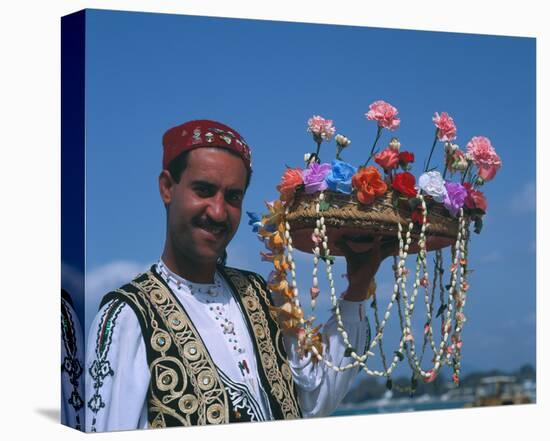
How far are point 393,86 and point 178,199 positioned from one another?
1682 mm

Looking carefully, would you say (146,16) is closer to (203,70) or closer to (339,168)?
(203,70)

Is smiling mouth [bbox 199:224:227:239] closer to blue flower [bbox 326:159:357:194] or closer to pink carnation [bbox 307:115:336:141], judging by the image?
blue flower [bbox 326:159:357:194]

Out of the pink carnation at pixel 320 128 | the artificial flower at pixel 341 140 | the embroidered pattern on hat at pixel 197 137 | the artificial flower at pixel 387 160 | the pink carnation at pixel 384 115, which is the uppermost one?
the pink carnation at pixel 384 115

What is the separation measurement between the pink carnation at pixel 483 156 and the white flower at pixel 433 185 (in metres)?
0.44

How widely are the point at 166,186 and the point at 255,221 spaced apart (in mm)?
607

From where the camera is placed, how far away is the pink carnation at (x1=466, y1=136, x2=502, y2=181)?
945 cm

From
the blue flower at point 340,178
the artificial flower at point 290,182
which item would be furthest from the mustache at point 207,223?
the blue flower at point 340,178

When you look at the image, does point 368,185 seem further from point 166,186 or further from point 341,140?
point 166,186

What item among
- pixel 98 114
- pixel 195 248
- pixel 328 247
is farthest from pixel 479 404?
pixel 98 114

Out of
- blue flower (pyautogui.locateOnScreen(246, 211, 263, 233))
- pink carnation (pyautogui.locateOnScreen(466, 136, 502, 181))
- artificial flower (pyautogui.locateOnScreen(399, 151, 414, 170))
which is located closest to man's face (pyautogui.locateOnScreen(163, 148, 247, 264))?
blue flower (pyautogui.locateOnScreen(246, 211, 263, 233))

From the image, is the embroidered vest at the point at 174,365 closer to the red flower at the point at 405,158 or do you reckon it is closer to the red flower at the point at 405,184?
the red flower at the point at 405,184

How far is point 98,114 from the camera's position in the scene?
27.5 feet

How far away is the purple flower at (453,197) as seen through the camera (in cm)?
912

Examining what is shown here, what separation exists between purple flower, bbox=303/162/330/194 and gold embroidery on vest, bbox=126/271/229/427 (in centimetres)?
103
